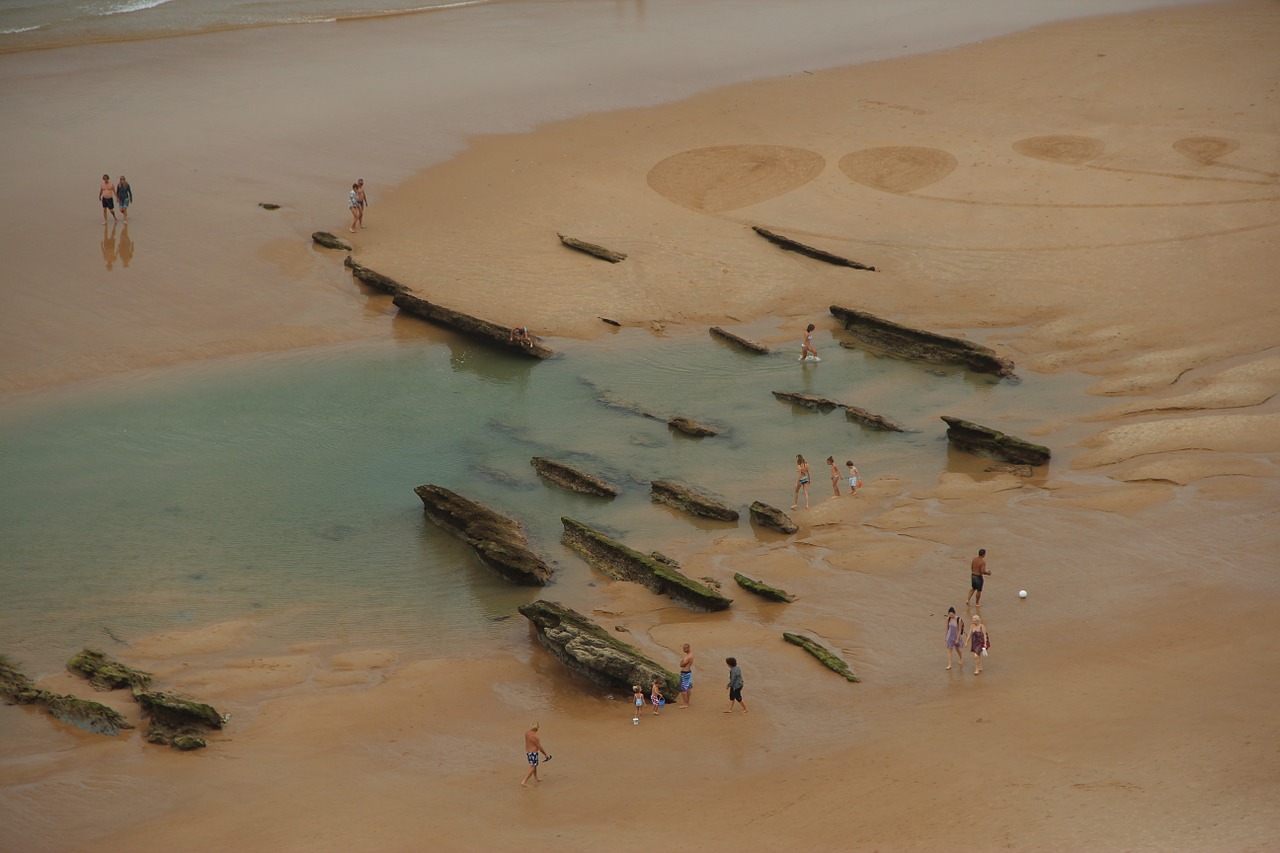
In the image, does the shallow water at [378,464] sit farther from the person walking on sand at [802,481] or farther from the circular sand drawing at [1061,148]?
the circular sand drawing at [1061,148]

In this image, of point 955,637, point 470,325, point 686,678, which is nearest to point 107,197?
point 470,325

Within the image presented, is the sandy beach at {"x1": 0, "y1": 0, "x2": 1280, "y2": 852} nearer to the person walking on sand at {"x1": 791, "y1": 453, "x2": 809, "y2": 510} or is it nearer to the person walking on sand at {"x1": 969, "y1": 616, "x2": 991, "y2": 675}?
the person walking on sand at {"x1": 969, "y1": 616, "x2": 991, "y2": 675}

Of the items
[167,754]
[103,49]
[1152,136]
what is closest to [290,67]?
[103,49]

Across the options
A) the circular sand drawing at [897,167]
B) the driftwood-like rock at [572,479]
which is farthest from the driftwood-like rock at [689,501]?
the circular sand drawing at [897,167]

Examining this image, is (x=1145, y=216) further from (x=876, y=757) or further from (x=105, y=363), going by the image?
(x=105, y=363)

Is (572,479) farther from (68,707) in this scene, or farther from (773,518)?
(68,707)

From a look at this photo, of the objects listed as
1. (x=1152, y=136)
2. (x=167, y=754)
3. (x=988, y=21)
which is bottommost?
(x=167, y=754)
